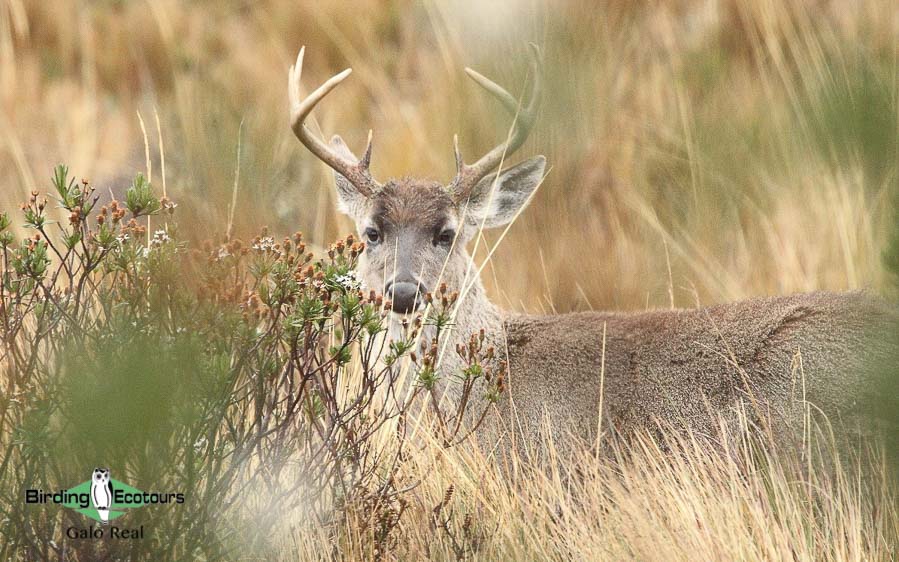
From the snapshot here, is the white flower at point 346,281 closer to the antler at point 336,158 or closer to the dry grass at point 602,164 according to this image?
A: the dry grass at point 602,164

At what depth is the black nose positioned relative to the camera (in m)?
A: 5.02

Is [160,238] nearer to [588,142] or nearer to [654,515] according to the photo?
[654,515]

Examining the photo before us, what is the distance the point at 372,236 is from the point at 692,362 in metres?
1.64

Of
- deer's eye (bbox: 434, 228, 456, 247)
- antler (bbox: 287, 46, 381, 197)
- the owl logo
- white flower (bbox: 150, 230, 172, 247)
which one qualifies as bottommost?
the owl logo

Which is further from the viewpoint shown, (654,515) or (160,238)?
(160,238)

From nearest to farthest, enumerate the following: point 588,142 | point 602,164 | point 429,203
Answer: point 429,203 → point 588,142 → point 602,164

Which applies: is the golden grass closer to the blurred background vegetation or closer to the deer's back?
the deer's back

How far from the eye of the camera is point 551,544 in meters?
3.65

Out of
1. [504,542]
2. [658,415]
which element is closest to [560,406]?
[658,415]

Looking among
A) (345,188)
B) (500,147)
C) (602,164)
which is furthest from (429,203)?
(602,164)

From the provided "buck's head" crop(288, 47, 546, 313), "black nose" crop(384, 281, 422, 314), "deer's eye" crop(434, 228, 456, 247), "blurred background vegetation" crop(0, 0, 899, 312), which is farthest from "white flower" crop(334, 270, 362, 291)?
"deer's eye" crop(434, 228, 456, 247)

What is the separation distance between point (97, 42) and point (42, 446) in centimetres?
899

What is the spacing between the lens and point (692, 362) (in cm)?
477

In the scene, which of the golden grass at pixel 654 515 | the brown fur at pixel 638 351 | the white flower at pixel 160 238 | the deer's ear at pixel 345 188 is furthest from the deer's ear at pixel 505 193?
the white flower at pixel 160 238
